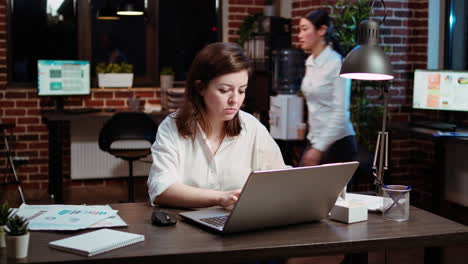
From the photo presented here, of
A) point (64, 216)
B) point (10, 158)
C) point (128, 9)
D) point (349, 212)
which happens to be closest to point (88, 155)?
point (10, 158)

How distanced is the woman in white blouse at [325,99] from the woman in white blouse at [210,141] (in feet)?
4.60

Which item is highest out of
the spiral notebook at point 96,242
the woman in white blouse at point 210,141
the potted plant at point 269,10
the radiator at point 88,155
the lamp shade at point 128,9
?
the potted plant at point 269,10

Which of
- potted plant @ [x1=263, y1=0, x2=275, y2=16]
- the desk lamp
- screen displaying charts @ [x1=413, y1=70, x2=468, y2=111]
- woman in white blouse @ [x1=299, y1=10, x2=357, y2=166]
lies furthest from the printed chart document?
potted plant @ [x1=263, y1=0, x2=275, y2=16]

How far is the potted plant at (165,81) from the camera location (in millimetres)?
5562

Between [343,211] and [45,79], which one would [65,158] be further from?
[343,211]

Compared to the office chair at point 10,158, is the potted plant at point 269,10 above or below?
above

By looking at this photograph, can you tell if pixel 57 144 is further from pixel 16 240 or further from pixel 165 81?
pixel 16 240

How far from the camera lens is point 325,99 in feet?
12.2

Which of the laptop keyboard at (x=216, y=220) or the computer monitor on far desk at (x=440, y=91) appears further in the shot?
the computer monitor on far desk at (x=440, y=91)

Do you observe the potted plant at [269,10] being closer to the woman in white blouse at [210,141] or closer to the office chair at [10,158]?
the office chair at [10,158]

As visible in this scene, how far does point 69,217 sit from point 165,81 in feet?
12.6

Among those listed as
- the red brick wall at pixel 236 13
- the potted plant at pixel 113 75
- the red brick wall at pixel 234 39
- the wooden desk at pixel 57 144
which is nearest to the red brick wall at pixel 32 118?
the red brick wall at pixel 234 39

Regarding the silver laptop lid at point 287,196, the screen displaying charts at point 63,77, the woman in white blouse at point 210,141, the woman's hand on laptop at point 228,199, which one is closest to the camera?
the silver laptop lid at point 287,196

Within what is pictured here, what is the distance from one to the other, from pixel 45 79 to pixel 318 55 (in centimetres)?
256
